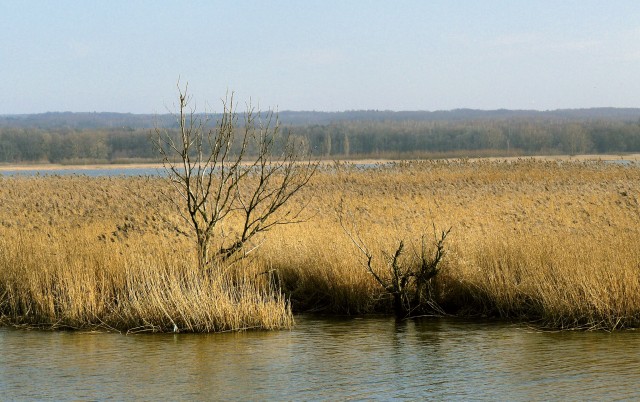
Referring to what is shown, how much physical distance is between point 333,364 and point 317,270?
3.71m

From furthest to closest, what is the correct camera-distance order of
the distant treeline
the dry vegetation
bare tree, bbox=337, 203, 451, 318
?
1. the distant treeline
2. bare tree, bbox=337, 203, 451, 318
3. the dry vegetation

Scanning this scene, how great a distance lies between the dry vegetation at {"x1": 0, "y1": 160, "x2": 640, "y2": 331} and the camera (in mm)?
12242

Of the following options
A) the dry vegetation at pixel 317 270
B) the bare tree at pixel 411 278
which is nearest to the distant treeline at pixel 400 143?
the dry vegetation at pixel 317 270

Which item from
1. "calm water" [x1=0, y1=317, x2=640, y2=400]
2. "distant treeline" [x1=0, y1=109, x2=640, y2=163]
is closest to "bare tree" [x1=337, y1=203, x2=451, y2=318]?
"calm water" [x1=0, y1=317, x2=640, y2=400]

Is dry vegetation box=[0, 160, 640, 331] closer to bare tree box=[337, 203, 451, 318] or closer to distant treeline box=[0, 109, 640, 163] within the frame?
bare tree box=[337, 203, 451, 318]

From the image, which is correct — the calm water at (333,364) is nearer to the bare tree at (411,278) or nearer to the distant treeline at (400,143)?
the bare tree at (411,278)

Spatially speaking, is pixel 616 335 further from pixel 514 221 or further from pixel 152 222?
pixel 152 222

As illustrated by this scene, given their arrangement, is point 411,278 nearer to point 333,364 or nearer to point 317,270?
point 317,270

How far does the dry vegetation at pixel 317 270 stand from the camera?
12242 mm

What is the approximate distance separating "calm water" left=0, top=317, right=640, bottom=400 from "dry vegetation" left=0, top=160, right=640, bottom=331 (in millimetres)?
429

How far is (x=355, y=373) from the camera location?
10203 mm

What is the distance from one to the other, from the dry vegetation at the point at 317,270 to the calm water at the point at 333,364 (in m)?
0.43

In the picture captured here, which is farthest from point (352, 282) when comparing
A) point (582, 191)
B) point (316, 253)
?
point (582, 191)

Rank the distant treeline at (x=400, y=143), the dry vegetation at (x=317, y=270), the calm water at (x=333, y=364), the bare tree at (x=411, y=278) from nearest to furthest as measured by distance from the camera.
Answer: the calm water at (x=333, y=364) < the dry vegetation at (x=317, y=270) < the bare tree at (x=411, y=278) < the distant treeline at (x=400, y=143)
